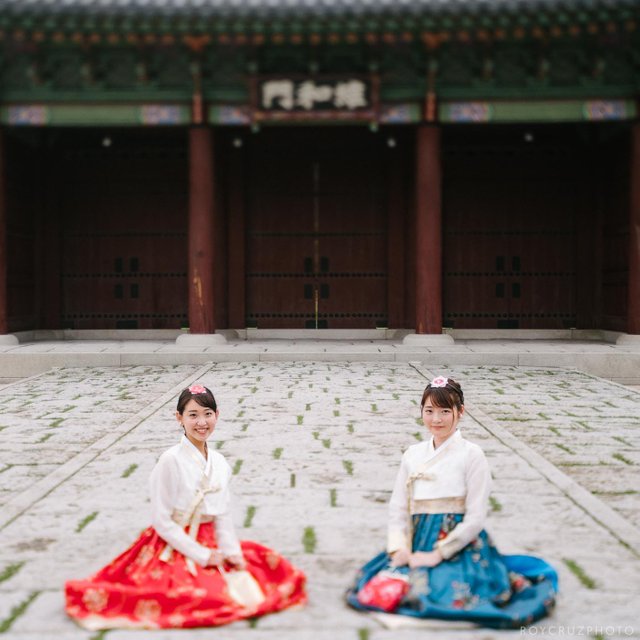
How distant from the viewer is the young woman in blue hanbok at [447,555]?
354cm

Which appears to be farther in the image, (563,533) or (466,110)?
(466,110)

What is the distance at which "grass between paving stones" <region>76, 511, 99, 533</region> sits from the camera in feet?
16.0

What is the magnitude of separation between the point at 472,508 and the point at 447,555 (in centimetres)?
22

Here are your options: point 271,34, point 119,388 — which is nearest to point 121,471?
point 119,388

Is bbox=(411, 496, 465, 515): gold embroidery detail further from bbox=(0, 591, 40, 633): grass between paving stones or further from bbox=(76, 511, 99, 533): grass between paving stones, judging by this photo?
bbox=(76, 511, 99, 533): grass between paving stones

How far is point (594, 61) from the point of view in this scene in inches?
566

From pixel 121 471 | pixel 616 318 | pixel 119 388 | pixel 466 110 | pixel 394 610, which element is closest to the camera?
pixel 394 610

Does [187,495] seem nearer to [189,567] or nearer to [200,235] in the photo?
[189,567]

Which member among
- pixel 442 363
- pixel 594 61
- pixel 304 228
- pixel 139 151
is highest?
pixel 594 61

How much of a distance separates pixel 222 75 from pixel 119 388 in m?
6.30

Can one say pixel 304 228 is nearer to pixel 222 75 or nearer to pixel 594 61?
pixel 222 75

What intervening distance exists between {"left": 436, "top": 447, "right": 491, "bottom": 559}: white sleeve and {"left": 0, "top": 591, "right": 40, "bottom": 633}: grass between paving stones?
1.71 metres

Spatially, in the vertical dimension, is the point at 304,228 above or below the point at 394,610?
above

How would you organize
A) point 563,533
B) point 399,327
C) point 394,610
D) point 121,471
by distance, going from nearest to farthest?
1. point 394,610
2. point 563,533
3. point 121,471
4. point 399,327
